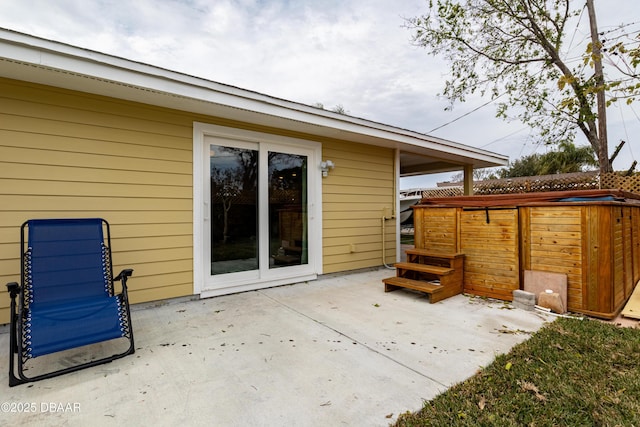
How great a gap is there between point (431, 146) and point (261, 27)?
468 cm

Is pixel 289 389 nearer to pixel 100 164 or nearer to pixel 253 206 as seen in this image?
pixel 253 206

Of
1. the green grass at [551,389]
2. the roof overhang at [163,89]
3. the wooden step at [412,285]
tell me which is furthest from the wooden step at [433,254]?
the roof overhang at [163,89]

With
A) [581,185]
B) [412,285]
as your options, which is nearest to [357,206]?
[412,285]

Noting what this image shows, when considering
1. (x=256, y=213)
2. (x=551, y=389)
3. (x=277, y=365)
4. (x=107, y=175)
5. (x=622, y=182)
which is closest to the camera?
(x=551, y=389)

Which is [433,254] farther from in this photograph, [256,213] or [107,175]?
[107,175]

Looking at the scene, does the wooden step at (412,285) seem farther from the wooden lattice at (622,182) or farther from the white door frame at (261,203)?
the wooden lattice at (622,182)

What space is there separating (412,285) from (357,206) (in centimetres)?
195

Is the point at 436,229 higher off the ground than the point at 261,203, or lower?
lower

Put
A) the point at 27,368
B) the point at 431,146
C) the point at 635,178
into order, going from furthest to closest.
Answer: the point at 635,178, the point at 431,146, the point at 27,368

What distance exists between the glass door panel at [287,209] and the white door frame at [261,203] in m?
0.10

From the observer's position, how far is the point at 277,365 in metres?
2.14

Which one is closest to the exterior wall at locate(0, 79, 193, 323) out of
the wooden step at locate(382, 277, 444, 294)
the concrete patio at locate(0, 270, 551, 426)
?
the concrete patio at locate(0, 270, 551, 426)

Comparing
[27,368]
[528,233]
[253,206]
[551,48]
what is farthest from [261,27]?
[551,48]

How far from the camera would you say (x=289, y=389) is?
1.84m
